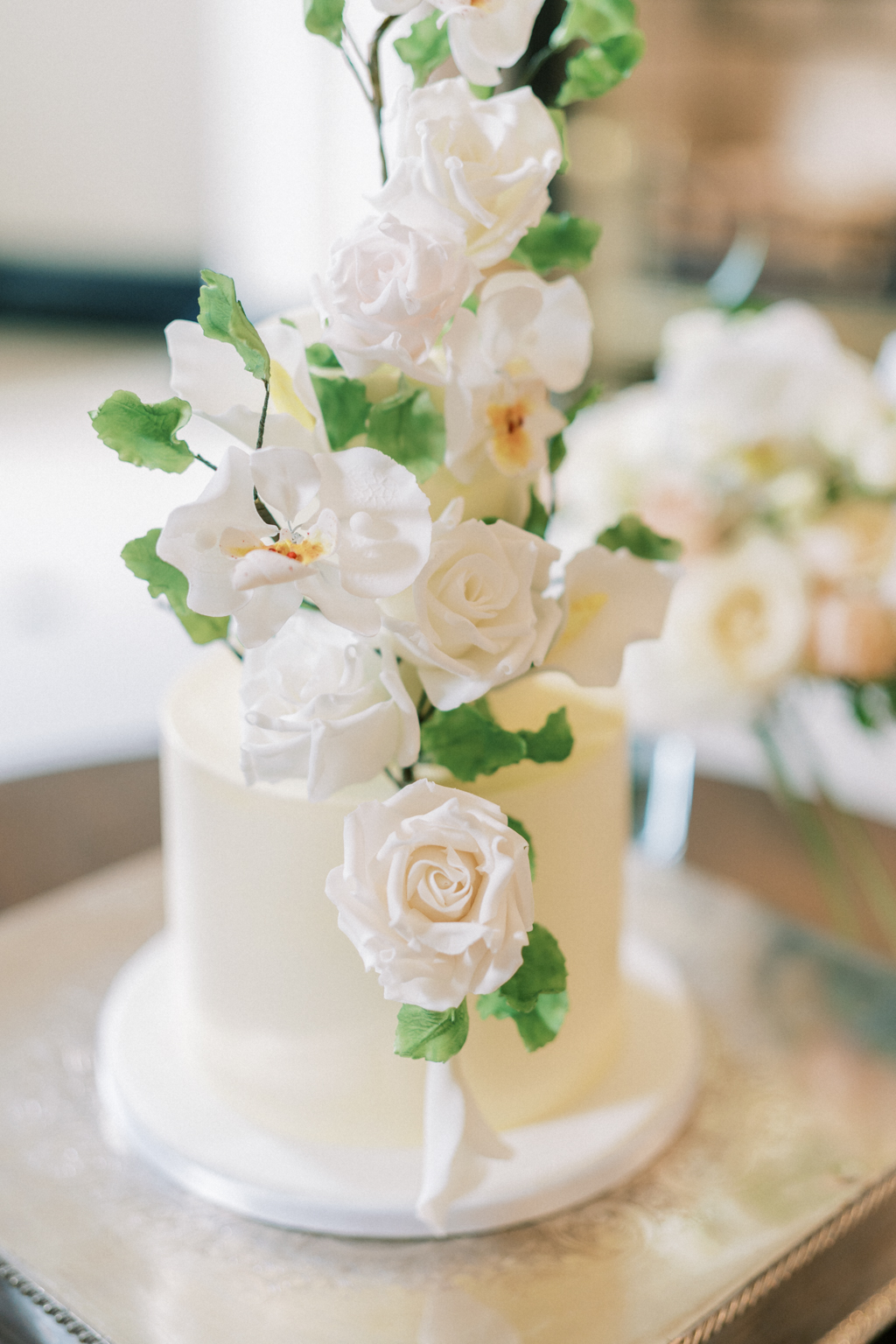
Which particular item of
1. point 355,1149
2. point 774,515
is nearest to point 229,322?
point 355,1149

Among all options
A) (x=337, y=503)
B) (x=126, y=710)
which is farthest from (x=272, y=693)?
(x=126, y=710)

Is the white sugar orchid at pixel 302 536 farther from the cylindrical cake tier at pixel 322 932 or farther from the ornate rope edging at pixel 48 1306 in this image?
the ornate rope edging at pixel 48 1306

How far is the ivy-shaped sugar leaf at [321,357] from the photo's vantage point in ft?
1.81

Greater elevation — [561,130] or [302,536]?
[561,130]

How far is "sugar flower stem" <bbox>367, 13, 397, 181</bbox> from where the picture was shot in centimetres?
52

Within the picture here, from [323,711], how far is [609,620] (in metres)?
0.16

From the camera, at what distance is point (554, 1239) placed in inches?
25.3

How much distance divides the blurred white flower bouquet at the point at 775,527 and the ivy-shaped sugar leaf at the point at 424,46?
0.42 m

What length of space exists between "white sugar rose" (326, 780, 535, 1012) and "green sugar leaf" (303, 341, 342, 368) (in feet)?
0.61

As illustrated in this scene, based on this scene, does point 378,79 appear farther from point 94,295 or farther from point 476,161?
point 94,295

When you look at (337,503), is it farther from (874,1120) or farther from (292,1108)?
(874,1120)

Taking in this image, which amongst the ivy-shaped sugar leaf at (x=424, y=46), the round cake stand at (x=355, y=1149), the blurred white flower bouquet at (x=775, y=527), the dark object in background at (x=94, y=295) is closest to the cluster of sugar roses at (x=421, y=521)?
the ivy-shaped sugar leaf at (x=424, y=46)

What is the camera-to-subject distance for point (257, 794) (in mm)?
633

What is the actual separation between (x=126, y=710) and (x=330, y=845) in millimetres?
1796
